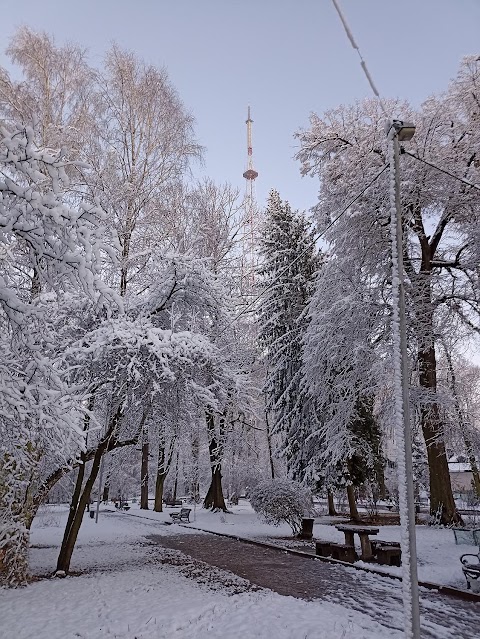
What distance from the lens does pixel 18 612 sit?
752 centimetres

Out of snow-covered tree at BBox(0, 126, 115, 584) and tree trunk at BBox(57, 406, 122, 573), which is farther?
tree trunk at BBox(57, 406, 122, 573)

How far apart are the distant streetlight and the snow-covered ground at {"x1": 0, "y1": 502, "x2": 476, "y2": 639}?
2977 mm

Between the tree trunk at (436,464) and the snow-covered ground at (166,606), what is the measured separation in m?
3.47

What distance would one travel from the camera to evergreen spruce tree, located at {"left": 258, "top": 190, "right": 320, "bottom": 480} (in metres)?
25.3

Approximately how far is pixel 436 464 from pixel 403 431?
48.0ft

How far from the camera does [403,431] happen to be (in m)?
3.96

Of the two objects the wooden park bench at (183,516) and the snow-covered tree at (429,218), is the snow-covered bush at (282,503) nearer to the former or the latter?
the snow-covered tree at (429,218)

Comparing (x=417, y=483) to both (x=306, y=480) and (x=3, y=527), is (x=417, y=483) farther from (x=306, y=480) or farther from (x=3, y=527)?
(x=3, y=527)

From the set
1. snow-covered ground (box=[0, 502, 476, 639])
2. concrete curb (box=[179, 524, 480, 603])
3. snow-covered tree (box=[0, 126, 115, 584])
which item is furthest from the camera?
concrete curb (box=[179, 524, 480, 603])

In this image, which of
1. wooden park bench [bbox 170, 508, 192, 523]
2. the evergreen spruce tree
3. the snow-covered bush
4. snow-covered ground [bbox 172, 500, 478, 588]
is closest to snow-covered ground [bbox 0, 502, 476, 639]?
snow-covered ground [bbox 172, 500, 478, 588]

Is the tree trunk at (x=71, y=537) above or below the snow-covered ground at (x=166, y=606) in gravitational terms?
above

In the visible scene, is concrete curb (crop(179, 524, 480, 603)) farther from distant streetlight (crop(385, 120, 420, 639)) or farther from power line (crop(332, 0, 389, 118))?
power line (crop(332, 0, 389, 118))

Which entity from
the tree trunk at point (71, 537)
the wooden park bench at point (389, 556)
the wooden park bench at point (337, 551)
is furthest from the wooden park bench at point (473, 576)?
the tree trunk at point (71, 537)

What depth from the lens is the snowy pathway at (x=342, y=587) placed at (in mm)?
6777
